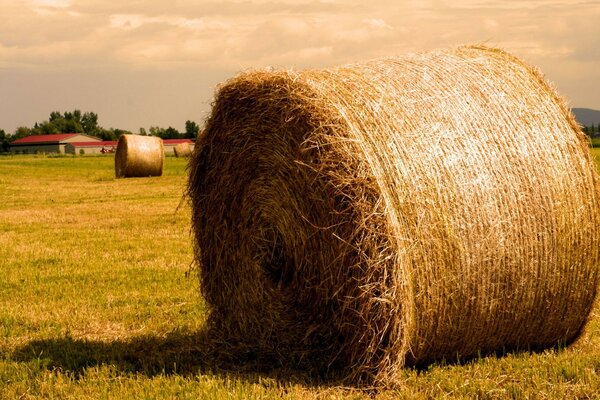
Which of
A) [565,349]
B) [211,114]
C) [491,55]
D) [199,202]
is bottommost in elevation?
[565,349]

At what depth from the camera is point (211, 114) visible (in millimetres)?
6602

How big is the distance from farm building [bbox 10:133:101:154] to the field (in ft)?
363

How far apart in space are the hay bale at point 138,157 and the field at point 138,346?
1494 centimetres

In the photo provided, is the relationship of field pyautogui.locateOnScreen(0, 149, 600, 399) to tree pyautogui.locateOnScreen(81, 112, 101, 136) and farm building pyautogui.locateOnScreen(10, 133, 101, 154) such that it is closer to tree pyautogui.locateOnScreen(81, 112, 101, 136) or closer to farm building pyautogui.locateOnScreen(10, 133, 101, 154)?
farm building pyautogui.locateOnScreen(10, 133, 101, 154)

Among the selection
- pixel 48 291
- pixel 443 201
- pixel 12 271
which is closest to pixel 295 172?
pixel 443 201

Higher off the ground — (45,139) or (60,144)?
(45,139)

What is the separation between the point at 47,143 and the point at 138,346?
4738 inches

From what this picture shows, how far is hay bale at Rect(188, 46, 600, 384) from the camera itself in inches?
204

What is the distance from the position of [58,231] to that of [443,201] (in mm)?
9153

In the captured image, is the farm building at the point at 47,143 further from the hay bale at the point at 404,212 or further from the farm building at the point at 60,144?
the hay bale at the point at 404,212

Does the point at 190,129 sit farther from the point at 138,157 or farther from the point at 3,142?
the point at 138,157

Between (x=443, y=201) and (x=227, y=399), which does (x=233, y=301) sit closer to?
(x=227, y=399)

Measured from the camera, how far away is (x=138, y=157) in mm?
26859

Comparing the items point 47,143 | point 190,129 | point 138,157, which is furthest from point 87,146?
point 138,157
